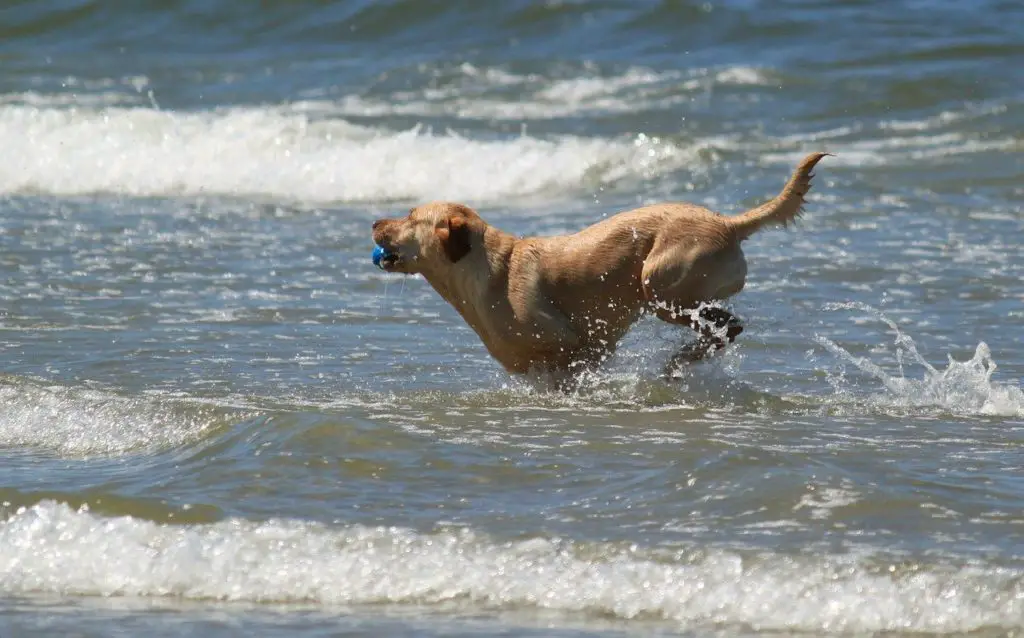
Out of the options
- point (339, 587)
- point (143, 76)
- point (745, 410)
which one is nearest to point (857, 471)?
point (745, 410)

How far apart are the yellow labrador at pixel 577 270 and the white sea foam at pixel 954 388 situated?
0.94 metres

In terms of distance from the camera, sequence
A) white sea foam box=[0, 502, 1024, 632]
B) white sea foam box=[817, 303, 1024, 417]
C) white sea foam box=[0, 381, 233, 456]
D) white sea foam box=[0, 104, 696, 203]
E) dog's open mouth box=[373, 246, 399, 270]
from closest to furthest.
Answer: white sea foam box=[0, 502, 1024, 632] < white sea foam box=[0, 381, 233, 456] < white sea foam box=[817, 303, 1024, 417] < dog's open mouth box=[373, 246, 399, 270] < white sea foam box=[0, 104, 696, 203]

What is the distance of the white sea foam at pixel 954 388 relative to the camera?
7.54m

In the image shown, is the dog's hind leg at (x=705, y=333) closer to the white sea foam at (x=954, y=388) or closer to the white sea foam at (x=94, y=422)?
the white sea foam at (x=954, y=388)

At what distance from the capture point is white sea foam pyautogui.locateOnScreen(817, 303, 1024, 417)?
24.7ft

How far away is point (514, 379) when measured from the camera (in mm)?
8023

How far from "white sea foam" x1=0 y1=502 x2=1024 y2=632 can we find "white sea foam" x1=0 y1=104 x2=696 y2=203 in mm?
10897

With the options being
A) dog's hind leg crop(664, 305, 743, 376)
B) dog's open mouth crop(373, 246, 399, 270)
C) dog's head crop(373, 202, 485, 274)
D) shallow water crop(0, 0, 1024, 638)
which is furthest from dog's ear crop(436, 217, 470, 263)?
dog's hind leg crop(664, 305, 743, 376)

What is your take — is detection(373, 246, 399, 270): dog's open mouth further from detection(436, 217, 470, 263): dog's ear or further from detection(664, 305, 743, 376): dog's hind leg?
detection(664, 305, 743, 376): dog's hind leg

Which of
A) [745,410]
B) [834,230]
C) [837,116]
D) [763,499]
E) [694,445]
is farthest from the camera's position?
[837,116]

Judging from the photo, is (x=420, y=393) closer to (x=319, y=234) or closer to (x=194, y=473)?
(x=194, y=473)

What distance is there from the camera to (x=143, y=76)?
2248 centimetres

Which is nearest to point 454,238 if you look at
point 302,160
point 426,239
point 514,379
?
point 426,239

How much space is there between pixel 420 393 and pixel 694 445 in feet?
6.12
